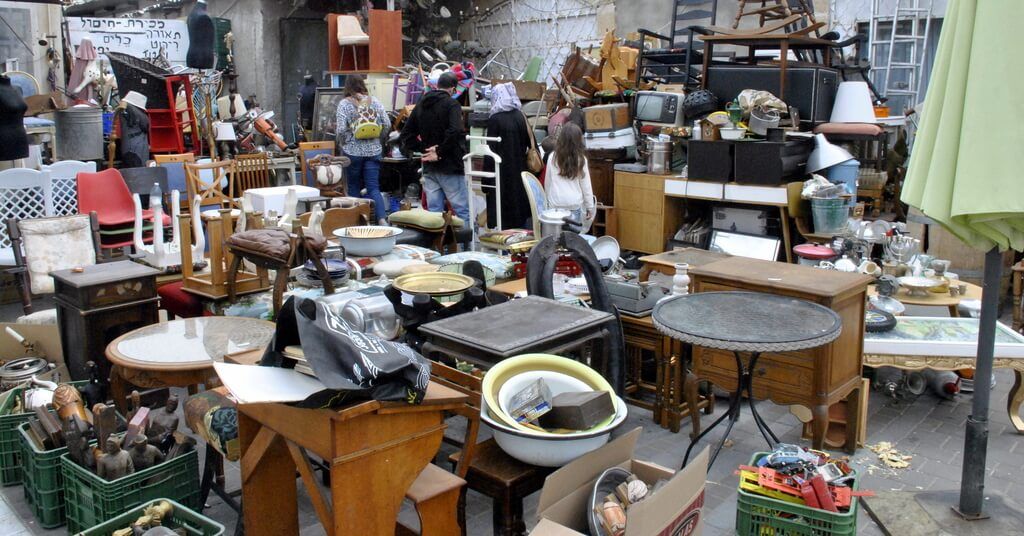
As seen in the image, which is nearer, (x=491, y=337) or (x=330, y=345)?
(x=330, y=345)

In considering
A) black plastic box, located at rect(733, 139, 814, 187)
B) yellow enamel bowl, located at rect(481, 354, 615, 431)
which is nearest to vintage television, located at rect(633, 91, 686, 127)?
black plastic box, located at rect(733, 139, 814, 187)

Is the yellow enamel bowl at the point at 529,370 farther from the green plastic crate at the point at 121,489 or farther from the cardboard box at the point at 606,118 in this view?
the cardboard box at the point at 606,118

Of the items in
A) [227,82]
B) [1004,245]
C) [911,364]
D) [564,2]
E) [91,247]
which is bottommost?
[911,364]

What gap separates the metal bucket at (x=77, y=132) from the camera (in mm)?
8859

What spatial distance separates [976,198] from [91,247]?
5635mm

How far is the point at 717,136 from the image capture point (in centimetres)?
823

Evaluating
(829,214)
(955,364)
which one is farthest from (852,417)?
(829,214)

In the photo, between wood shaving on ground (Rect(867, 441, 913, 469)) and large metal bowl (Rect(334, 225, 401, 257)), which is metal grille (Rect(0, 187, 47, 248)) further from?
wood shaving on ground (Rect(867, 441, 913, 469))

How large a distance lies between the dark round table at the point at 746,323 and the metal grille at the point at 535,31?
10.4m

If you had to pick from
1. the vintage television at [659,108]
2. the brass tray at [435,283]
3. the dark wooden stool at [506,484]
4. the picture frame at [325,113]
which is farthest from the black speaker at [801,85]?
the dark wooden stool at [506,484]

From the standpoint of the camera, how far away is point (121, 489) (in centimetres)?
343

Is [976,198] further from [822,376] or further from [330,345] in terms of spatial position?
[330,345]

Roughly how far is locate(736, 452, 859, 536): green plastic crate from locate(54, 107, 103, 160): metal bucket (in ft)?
26.9

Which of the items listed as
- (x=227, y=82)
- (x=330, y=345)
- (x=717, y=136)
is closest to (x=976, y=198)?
(x=330, y=345)
